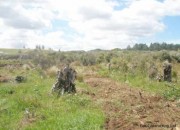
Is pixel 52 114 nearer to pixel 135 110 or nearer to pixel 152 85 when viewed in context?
pixel 135 110

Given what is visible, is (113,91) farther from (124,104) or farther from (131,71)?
(131,71)

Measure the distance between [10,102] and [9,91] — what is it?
4.55m

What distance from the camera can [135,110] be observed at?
45.9ft

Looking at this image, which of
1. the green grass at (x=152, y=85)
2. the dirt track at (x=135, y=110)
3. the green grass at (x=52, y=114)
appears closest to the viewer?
the green grass at (x=52, y=114)

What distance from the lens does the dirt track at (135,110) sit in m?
11.8

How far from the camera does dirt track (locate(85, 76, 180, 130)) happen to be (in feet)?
38.8

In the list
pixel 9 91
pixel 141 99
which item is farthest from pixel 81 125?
pixel 9 91

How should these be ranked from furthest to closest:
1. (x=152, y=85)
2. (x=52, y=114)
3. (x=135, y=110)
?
(x=152, y=85), (x=135, y=110), (x=52, y=114)

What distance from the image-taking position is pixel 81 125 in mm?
11391

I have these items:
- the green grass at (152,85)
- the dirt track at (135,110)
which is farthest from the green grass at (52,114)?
the green grass at (152,85)

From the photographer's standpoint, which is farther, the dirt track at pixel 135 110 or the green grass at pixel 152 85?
the green grass at pixel 152 85

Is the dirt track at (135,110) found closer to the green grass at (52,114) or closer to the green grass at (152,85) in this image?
the green grass at (52,114)

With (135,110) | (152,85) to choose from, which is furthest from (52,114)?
(152,85)

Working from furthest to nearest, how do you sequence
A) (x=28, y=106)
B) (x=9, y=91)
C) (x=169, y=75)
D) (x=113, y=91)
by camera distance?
(x=169, y=75) → (x=9, y=91) → (x=113, y=91) → (x=28, y=106)
